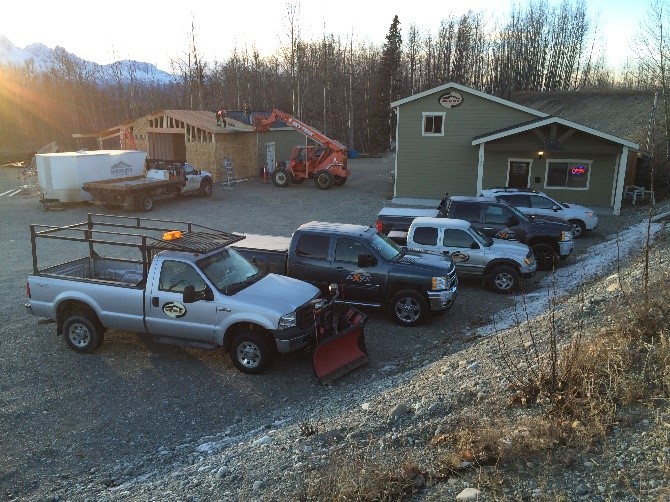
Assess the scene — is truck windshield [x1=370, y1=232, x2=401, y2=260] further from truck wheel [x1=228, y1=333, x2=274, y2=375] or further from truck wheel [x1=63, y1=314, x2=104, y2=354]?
truck wheel [x1=63, y1=314, x2=104, y2=354]

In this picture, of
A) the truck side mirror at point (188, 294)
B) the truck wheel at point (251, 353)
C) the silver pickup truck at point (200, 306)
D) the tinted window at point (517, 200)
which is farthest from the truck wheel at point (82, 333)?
the tinted window at point (517, 200)

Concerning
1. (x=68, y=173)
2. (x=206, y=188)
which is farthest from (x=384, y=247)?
(x=206, y=188)

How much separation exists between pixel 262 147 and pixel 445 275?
85.2 feet

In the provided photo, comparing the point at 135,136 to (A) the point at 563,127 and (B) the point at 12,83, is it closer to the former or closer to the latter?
(A) the point at 563,127

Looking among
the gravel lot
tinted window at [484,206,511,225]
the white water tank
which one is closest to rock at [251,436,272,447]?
the gravel lot

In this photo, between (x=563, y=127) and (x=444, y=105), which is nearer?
(x=563, y=127)

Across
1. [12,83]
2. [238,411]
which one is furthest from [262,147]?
[12,83]

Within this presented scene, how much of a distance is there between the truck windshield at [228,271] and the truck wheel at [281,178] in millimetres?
20940

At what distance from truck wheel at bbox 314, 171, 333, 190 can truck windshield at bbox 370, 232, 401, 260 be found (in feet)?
60.3

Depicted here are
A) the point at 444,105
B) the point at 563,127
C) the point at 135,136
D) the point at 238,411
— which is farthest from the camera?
the point at 135,136

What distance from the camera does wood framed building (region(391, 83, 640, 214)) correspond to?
851 inches

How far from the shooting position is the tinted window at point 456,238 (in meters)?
12.4

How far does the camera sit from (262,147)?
3416 centimetres

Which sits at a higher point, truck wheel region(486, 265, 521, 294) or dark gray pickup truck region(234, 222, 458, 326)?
dark gray pickup truck region(234, 222, 458, 326)
